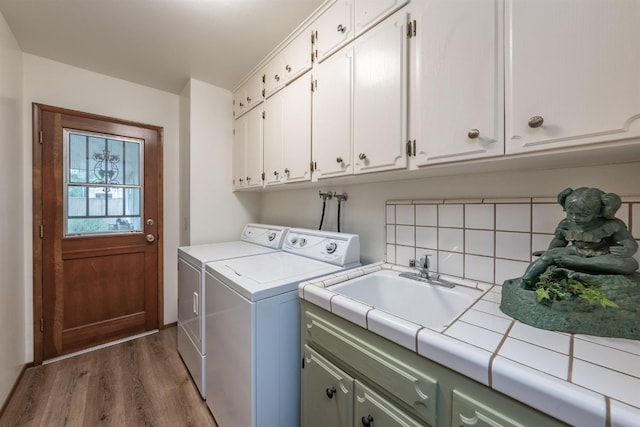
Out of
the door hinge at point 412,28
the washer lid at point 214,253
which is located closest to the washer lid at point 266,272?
the washer lid at point 214,253

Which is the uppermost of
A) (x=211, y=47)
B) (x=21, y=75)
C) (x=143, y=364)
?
(x=211, y=47)

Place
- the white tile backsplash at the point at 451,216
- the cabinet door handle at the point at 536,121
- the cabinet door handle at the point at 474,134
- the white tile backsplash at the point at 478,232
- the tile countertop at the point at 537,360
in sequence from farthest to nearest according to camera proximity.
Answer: the white tile backsplash at the point at 451,216
the white tile backsplash at the point at 478,232
the cabinet door handle at the point at 474,134
the cabinet door handle at the point at 536,121
the tile countertop at the point at 537,360

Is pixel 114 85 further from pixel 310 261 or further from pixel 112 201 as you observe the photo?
pixel 310 261

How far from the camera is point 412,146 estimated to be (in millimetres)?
1087

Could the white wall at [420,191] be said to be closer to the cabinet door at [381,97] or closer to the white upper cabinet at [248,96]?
the cabinet door at [381,97]

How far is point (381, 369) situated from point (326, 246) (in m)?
0.85

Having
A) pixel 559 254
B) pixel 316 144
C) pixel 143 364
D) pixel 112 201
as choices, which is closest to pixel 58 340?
pixel 143 364

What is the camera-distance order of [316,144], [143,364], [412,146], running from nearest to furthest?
[412,146] < [316,144] < [143,364]

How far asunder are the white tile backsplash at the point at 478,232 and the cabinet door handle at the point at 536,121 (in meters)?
0.41

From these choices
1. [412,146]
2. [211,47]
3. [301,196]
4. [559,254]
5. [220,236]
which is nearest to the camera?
[559,254]

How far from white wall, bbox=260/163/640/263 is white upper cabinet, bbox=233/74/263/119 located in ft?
2.64

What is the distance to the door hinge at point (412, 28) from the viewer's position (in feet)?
3.46

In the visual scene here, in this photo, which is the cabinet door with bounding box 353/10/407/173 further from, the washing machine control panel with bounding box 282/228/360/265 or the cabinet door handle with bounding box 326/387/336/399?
the cabinet door handle with bounding box 326/387/336/399

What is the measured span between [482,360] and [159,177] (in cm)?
282
